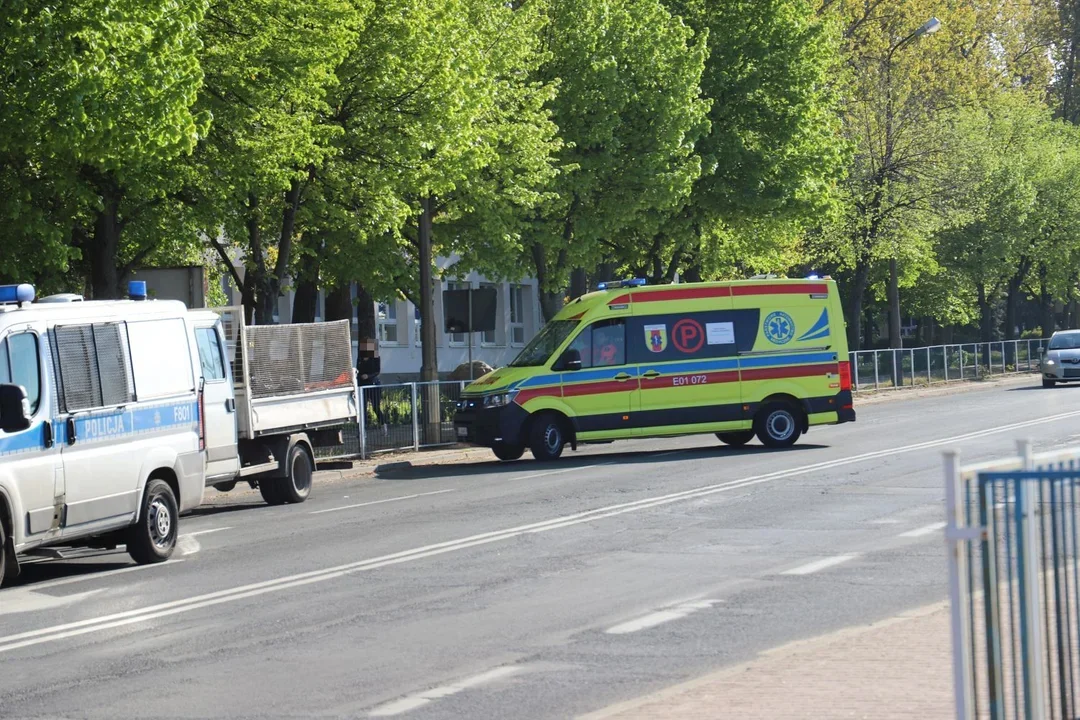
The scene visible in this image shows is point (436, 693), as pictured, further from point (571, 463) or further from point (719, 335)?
point (719, 335)

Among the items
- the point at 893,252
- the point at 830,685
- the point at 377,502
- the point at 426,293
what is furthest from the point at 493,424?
the point at 893,252

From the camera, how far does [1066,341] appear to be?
47.7 metres

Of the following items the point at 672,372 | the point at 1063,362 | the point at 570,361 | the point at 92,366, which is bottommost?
the point at 1063,362

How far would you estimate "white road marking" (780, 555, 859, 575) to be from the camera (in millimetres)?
12059

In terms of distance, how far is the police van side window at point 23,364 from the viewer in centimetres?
1300

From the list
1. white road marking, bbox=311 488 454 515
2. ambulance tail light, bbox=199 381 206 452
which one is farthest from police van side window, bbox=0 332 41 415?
white road marking, bbox=311 488 454 515

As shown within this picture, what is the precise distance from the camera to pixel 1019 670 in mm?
5305

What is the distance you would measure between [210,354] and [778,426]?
10.9 meters

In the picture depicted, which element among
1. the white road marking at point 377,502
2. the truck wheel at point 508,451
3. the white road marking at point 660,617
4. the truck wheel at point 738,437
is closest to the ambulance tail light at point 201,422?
the white road marking at point 377,502

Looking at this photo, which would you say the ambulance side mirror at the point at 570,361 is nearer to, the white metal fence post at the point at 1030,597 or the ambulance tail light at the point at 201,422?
the ambulance tail light at the point at 201,422

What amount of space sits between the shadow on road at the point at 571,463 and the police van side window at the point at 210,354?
5.96 meters

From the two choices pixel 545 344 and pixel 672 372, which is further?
pixel 545 344

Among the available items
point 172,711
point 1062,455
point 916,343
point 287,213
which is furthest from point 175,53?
point 916,343

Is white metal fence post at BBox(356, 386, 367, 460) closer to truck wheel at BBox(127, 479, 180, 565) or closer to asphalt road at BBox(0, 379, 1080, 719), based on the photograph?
asphalt road at BBox(0, 379, 1080, 719)
